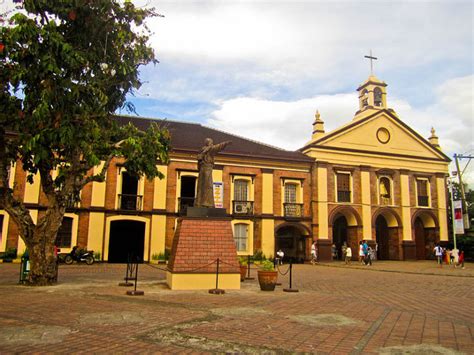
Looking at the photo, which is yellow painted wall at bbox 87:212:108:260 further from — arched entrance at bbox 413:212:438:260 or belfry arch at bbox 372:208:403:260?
arched entrance at bbox 413:212:438:260

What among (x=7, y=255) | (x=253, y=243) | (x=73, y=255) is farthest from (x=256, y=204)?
(x=7, y=255)

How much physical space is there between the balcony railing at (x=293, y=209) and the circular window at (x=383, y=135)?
8.08 m

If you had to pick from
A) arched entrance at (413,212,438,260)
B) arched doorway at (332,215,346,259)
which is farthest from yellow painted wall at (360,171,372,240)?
arched entrance at (413,212,438,260)

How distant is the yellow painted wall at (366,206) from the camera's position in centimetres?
2884

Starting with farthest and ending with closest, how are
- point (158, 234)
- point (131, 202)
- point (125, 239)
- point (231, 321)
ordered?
point (125, 239)
point (131, 202)
point (158, 234)
point (231, 321)

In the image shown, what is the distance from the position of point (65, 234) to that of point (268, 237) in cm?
1207

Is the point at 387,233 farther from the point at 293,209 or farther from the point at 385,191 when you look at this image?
the point at 293,209

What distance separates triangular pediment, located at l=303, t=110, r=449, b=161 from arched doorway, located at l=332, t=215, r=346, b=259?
549cm

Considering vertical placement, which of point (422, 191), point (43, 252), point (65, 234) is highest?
point (422, 191)

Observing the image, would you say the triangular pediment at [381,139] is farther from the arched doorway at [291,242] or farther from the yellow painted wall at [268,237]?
the yellow painted wall at [268,237]

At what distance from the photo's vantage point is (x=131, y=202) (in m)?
25.0

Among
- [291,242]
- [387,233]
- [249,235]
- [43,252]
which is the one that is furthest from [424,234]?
[43,252]

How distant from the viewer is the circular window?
3048 centimetres

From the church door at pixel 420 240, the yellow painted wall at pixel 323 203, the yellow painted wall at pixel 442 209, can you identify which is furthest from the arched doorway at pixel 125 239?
the yellow painted wall at pixel 442 209
